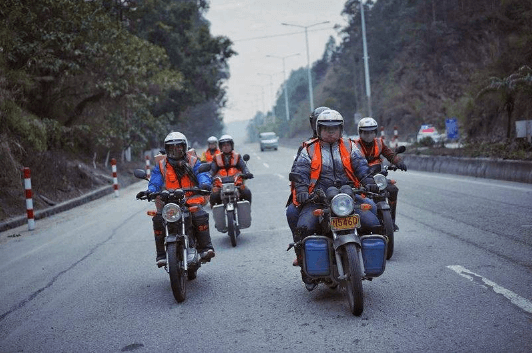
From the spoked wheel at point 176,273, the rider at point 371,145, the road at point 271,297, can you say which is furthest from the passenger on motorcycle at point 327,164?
the rider at point 371,145

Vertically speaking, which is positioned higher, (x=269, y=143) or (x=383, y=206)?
(x=383, y=206)

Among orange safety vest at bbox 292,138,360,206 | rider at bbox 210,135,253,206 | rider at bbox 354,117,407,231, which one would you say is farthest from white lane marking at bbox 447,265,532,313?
rider at bbox 210,135,253,206

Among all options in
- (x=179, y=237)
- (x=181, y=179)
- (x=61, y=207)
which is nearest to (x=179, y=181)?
(x=181, y=179)

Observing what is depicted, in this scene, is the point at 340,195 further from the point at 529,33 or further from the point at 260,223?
the point at 529,33

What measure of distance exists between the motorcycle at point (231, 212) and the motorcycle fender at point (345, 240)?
4.06m

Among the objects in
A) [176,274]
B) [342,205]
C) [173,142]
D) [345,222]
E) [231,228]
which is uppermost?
[173,142]

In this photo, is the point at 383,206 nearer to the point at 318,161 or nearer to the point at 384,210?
the point at 384,210

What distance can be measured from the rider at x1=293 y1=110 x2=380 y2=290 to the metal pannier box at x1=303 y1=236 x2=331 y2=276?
28cm

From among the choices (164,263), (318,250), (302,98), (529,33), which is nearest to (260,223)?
(164,263)

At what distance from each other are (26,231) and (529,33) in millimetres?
18710

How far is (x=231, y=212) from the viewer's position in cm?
942

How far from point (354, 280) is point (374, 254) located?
1.23ft

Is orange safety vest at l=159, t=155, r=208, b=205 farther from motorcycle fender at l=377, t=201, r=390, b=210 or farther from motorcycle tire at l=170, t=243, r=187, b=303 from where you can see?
motorcycle fender at l=377, t=201, r=390, b=210

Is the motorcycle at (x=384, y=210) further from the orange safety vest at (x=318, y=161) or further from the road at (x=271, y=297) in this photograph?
the orange safety vest at (x=318, y=161)
